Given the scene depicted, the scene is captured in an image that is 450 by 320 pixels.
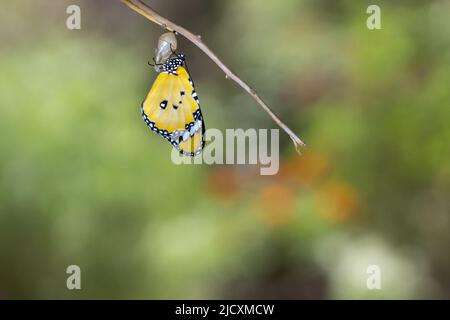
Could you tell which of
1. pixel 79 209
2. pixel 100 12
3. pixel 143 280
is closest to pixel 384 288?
pixel 143 280

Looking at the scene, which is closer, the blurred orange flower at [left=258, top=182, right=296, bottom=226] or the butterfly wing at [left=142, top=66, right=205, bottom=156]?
the butterfly wing at [left=142, top=66, right=205, bottom=156]

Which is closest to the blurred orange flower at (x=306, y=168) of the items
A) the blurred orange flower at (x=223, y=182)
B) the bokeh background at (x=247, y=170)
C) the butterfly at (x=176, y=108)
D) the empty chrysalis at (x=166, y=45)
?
the bokeh background at (x=247, y=170)

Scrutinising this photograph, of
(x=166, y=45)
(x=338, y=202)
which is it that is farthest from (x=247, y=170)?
(x=166, y=45)

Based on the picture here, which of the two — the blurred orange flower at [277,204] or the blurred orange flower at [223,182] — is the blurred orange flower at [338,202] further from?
the blurred orange flower at [223,182]

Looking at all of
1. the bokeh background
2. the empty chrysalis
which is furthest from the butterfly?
the bokeh background

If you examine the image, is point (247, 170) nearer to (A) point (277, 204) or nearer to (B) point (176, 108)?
(A) point (277, 204)

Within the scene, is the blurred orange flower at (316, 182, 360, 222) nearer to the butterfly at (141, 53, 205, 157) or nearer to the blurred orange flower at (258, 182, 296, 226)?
the blurred orange flower at (258, 182, 296, 226)
